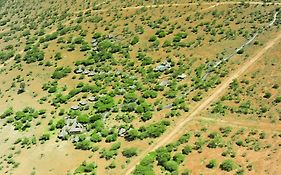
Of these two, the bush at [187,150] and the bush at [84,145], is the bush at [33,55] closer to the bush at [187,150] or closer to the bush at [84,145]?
the bush at [84,145]

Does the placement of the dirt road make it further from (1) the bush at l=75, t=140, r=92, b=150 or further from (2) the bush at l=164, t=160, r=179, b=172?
(1) the bush at l=75, t=140, r=92, b=150

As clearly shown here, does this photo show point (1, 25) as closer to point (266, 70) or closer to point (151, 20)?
point (151, 20)

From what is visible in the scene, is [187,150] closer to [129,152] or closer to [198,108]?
[129,152]

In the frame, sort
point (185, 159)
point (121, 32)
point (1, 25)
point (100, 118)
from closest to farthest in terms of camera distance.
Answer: point (185, 159)
point (100, 118)
point (121, 32)
point (1, 25)

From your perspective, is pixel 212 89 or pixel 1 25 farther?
pixel 1 25

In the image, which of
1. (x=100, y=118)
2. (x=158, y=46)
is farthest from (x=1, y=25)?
(x=100, y=118)

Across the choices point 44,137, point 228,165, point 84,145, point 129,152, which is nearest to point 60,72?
point 44,137

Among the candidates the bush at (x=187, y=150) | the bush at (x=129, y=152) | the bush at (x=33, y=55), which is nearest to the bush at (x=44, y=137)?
the bush at (x=129, y=152)

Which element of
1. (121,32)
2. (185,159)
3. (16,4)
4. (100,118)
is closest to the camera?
(185,159)
